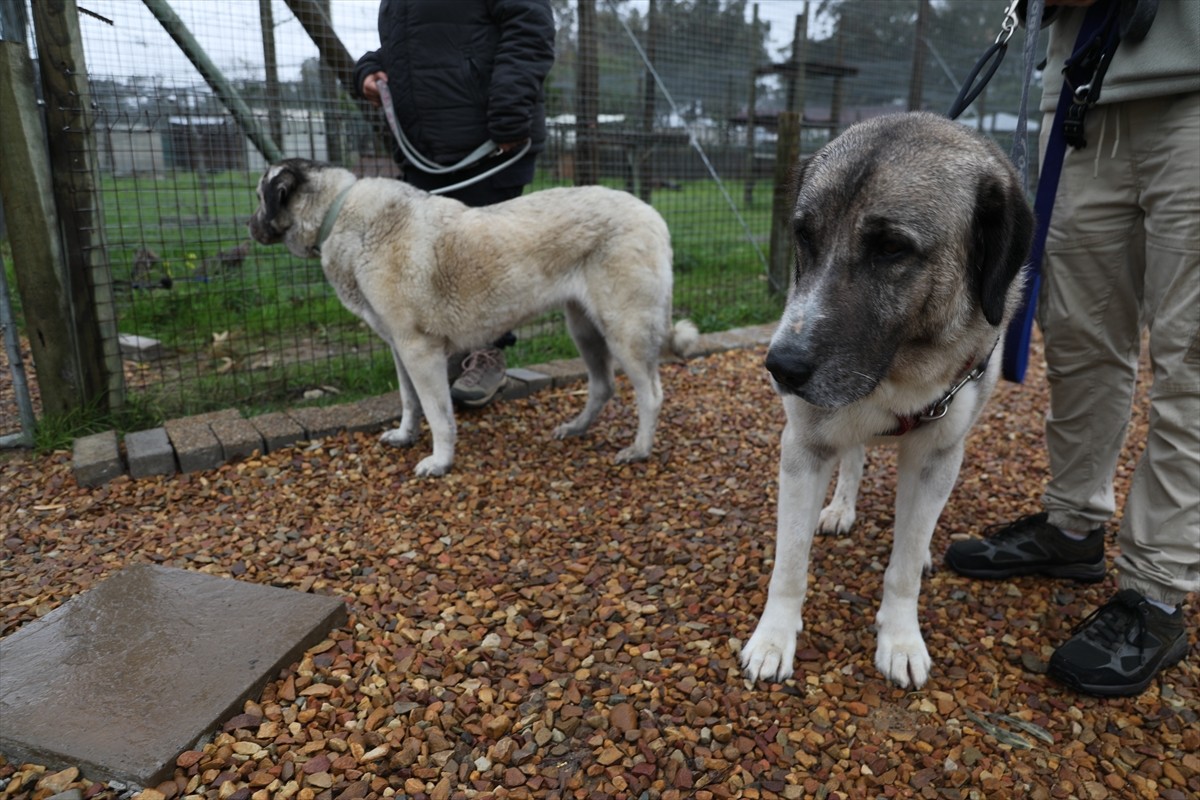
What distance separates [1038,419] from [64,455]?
5.17 m

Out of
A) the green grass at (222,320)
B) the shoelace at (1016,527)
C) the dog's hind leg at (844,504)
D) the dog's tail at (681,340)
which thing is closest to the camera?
the shoelace at (1016,527)

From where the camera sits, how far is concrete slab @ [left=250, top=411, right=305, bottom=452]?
3.68 m

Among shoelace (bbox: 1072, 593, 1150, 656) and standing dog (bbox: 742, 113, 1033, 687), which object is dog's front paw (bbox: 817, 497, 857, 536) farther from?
standing dog (bbox: 742, 113, 1033, 687)

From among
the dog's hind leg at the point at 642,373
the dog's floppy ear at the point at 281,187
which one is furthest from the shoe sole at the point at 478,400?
the dog's floppy ear at the point at 281,187

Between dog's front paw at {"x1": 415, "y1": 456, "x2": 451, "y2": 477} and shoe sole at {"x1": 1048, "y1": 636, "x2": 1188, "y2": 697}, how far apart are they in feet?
8.16

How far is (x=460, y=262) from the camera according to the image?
351 cm

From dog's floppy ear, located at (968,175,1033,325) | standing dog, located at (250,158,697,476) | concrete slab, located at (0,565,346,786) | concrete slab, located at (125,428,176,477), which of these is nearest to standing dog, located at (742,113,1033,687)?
dog's floppy ear, located at (968,175,1033,325)

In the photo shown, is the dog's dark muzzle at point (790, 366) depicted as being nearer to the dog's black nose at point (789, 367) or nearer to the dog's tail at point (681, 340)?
the dog's black nose at point (789, 367)

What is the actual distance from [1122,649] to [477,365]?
10.7 feet

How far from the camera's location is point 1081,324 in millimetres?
2395

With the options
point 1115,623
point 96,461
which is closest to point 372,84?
point 96,461

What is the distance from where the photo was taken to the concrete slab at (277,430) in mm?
3682

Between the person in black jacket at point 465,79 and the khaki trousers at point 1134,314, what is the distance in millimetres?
2367

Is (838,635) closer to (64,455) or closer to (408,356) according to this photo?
(408,356)
